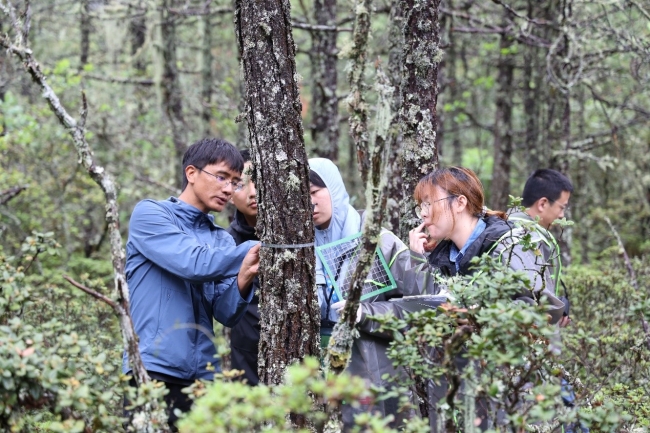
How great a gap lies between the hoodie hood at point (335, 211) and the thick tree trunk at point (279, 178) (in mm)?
954

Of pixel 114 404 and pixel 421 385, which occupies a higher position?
pixel 421 385

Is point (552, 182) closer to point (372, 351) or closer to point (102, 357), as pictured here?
point (372, 351)

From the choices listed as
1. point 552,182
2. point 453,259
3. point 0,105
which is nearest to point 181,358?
point 453,259

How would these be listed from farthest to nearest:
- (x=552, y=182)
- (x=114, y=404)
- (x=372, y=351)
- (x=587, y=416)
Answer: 1. (x=552, y=182)
2. (x=114, y=404)
3. (x=372, y=351)
4. (x=587, y=416)

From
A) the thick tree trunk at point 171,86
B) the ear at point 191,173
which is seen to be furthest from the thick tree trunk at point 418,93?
the thick tree trunk at point 171,86

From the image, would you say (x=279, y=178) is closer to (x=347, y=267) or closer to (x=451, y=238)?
(x=347, y=267)

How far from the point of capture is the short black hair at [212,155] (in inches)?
151

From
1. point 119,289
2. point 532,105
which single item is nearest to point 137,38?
point 532,105

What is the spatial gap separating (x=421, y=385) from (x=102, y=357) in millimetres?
1506

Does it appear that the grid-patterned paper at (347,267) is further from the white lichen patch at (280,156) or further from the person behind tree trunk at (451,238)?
the white lichen patch at (280,156)

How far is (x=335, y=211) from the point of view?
164 inches

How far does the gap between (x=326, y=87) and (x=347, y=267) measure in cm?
451

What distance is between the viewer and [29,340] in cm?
251

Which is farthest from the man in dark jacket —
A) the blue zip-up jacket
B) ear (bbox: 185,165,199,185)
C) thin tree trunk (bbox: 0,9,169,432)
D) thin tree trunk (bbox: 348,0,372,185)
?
thin tree trunk (bbox: 0,9,169,432)
